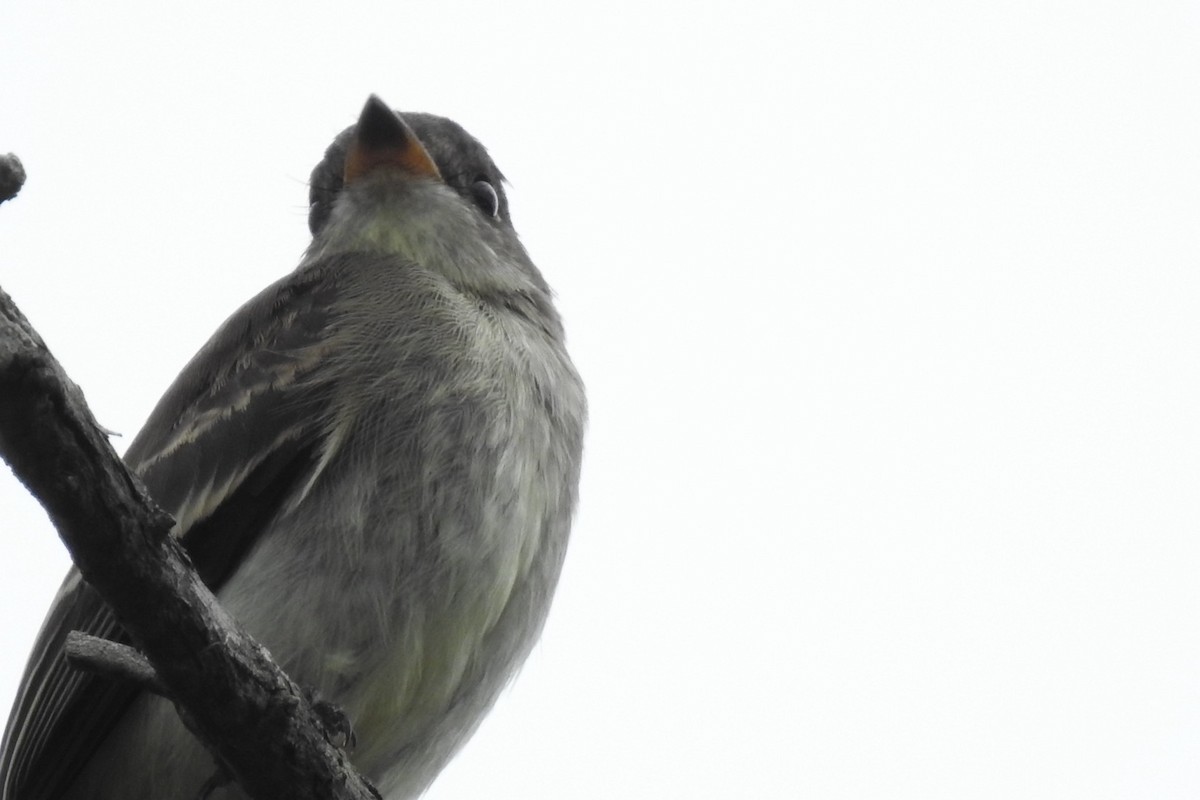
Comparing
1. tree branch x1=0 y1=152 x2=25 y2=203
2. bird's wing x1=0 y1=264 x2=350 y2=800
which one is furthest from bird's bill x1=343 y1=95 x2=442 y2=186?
tree branch x1=0 y1=152 x2=25 y2=203

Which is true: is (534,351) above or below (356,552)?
above

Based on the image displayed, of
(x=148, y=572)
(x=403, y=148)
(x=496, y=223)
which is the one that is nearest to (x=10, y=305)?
(x=148, y=572)

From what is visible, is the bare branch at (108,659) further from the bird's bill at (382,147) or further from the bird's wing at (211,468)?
the bird's bill at (382,147)

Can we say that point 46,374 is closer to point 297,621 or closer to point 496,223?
point 297,621

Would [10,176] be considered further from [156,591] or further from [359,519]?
[359,519]

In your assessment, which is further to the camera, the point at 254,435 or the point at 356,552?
the point at 254,435

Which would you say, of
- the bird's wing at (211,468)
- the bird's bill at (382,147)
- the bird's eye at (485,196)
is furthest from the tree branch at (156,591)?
the bird's eye at (485,196)
